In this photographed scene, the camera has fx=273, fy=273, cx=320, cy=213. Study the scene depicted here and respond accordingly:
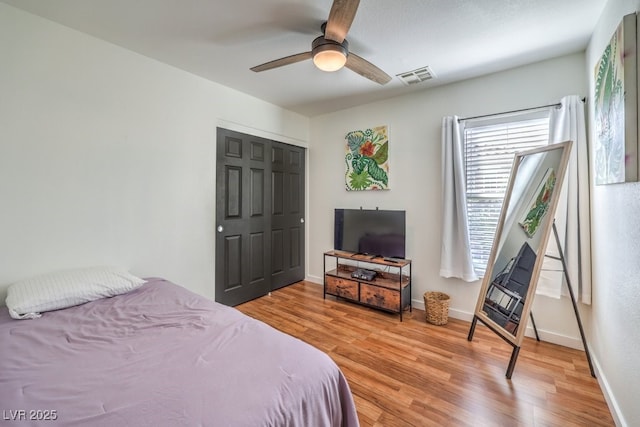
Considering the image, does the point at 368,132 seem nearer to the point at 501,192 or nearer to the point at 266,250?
the point at 501,192

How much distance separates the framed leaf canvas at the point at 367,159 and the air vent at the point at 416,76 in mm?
624

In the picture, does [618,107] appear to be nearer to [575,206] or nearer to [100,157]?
[575,206]

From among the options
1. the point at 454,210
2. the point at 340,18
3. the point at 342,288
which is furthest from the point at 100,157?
the point at 454,210

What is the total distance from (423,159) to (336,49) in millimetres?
1745

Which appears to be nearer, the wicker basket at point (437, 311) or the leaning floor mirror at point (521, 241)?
the leaning floor mirror at point (521, 241)

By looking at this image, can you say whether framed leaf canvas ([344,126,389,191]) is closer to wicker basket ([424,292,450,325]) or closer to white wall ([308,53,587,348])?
white wall ([308,53,587,348])

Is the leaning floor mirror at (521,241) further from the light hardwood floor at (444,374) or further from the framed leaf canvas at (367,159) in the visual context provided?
the framed leaf canvas at (367,159)

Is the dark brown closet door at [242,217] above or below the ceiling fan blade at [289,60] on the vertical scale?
below

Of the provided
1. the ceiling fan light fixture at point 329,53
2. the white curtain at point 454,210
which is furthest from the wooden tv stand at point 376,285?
the ceiling fan light fixture at point 329,53

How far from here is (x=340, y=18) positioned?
5.16 feet

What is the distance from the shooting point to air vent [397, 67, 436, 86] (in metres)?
2.67

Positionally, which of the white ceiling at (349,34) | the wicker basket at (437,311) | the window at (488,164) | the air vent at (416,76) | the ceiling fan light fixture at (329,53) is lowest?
the wicker basket at (437,311)

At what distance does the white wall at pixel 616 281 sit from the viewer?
135cm

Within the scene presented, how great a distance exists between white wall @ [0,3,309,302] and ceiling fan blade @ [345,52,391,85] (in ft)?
5.42
